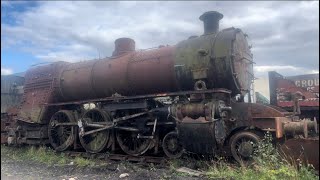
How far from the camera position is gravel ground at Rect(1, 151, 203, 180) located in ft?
22.8

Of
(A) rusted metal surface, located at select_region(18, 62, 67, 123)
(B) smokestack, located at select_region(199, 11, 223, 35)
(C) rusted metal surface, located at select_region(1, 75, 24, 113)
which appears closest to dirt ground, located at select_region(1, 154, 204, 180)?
(A) rusted metal surface, located at select_region(18, 62, 67, 123)

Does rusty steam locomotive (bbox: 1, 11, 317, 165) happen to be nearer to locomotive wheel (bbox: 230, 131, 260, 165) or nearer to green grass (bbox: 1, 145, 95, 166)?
locomotive wheel (bbox: 230, 131, 260, 165)

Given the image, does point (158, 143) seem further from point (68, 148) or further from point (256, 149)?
point (68, 148)

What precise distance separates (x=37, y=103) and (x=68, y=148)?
205 centimetres

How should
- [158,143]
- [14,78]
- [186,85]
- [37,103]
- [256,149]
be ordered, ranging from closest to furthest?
[256,149], [186,85], [158,143], [37,103], [14,78]

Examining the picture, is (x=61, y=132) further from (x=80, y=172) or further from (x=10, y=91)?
(x=10, y=91)

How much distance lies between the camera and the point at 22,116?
12.0 meters

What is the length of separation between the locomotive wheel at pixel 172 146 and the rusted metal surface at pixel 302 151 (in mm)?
2524

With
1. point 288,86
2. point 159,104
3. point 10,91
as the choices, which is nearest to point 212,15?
point 159,104

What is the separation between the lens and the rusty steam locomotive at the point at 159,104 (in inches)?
300

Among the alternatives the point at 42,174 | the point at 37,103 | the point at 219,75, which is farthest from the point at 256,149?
the point at 37,103

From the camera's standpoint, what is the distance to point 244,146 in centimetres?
744

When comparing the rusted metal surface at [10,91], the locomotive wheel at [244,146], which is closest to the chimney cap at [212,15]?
the locomotive wheel at [244,146]

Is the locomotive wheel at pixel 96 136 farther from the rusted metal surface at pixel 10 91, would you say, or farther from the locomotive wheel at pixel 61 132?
the rusted metal surface at pixel 10 91
